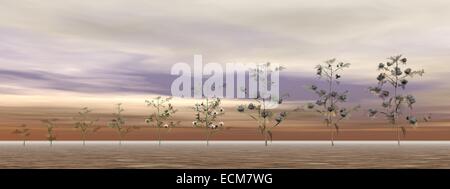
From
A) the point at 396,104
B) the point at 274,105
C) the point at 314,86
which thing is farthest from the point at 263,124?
the point at 396,104

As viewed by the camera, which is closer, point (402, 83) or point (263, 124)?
point (402, 83)

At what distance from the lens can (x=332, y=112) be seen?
15288 cm
